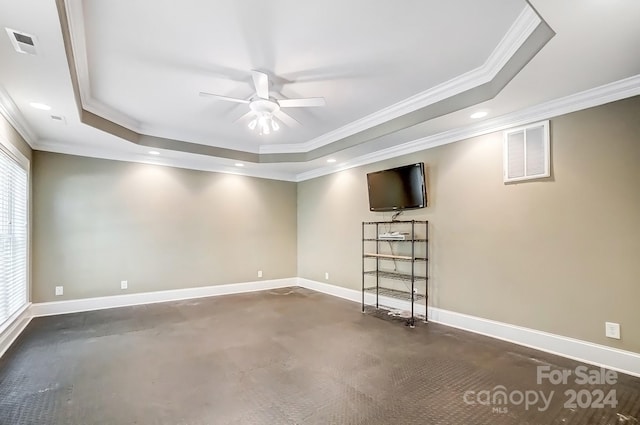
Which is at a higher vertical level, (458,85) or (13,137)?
(458,85)

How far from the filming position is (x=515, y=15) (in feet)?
7.45

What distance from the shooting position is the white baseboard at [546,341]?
2770mm

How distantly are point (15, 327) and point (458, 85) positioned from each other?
585cm

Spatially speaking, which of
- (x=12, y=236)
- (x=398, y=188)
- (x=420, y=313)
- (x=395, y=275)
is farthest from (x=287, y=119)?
(x=12, y=236)

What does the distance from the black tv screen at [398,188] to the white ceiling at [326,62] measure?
1.54ft

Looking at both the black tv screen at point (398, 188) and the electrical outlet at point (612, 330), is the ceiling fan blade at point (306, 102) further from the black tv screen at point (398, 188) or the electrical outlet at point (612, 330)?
the electrical outlet at point (612, 330)

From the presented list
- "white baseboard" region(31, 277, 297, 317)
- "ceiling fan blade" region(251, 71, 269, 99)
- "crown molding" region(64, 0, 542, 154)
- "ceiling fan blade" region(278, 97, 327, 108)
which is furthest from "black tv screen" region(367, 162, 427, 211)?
"white baseboard" region(31, 277, 297, 317)

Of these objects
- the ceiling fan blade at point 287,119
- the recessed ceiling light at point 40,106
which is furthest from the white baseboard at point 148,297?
the ceiling fan blade at point 287,119

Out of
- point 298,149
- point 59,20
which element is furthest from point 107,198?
point 59,20

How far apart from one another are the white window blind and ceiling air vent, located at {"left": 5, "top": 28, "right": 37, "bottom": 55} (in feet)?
5.70

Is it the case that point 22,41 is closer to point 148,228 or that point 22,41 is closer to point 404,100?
point 404,100

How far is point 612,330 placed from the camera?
2854 millimetres

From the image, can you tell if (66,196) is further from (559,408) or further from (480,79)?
(559,408)

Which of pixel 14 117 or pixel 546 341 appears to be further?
pixel 14 117
